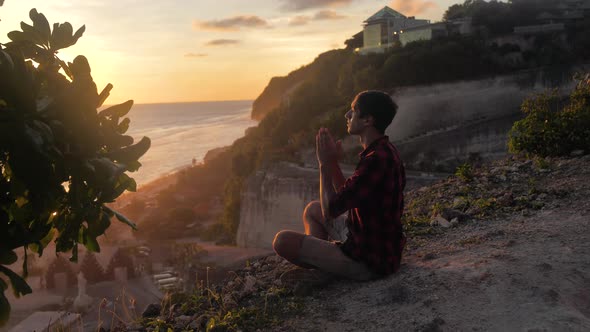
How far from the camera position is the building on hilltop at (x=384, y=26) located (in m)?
36.7

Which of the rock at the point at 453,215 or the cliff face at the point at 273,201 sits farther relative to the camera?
the cliff face at the point at 273,201

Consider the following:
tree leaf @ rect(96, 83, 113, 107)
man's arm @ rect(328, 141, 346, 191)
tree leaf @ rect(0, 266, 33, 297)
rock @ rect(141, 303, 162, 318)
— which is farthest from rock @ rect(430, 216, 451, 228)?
tree leaf @ rect(0, 266, 33, 297)

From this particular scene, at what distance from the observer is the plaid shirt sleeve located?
391 centimetres

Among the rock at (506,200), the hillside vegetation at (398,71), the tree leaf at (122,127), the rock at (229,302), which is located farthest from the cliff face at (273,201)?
the tree leaf at (122,127)

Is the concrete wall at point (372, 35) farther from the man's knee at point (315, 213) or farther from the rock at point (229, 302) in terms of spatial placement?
the rock at point (229, 302)

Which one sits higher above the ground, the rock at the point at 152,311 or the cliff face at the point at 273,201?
the rock at the point at 152,311

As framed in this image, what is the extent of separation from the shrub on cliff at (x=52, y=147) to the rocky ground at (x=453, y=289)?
5.93ft

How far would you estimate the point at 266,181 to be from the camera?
23.2 metres

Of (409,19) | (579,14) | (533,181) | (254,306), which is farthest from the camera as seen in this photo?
(409,19)

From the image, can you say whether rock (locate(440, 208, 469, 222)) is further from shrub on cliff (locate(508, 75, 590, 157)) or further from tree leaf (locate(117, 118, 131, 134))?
tree leaf (locate(117, 118, 131, 134))

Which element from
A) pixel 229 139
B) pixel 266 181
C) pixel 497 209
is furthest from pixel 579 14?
pixel 229 139

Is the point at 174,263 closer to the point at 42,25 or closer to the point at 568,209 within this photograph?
the point at 568,209

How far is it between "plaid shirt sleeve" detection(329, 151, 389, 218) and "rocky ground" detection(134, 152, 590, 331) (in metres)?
0.84

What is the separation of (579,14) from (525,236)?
30.9 meters
